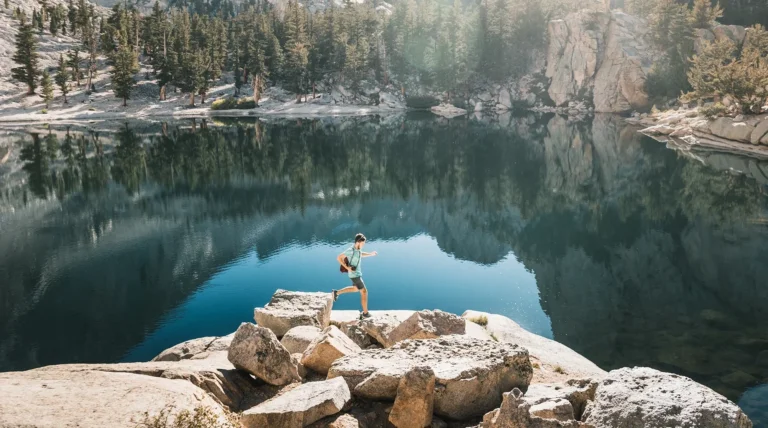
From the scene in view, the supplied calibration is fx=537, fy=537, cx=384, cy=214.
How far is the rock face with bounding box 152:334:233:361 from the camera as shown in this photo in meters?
15.1

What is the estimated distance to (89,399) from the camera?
736 cm

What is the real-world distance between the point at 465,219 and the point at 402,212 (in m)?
5.79

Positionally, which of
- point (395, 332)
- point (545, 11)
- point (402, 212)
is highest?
point (545, 11)

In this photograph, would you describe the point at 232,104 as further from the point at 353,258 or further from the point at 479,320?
the point at 479,320

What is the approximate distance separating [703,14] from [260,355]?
11828cm

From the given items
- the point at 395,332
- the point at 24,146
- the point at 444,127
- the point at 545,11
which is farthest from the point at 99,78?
the point at 395,332

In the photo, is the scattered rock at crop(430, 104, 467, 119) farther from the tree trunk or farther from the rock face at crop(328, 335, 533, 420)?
the rock face at crop(328, 335, 533, 420)

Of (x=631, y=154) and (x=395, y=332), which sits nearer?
(x=395, y=332)

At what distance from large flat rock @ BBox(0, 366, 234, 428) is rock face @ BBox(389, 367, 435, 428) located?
10.1ft

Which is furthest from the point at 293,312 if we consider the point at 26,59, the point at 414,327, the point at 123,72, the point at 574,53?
the point at 574,53

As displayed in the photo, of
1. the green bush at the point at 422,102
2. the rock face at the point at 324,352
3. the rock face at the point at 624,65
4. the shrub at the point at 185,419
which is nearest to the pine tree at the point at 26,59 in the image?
the green bush at the point at 422,102

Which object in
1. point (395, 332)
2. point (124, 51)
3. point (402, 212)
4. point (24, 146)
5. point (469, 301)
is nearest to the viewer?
→ point (395, 332)

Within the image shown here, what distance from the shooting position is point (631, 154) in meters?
63.5

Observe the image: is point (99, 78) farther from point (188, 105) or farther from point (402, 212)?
point (402, 212)
